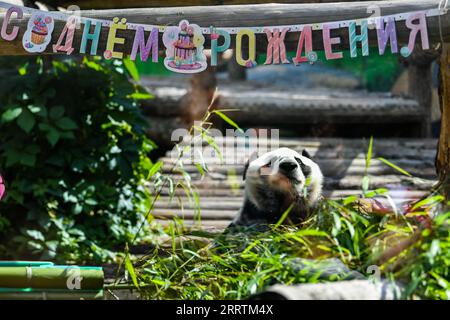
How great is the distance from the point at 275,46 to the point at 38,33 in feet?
4.35

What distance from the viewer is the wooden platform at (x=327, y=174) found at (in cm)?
730

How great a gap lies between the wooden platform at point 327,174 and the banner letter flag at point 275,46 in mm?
2761

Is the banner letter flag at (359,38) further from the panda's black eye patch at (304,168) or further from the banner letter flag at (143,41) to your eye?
the banner letter flag at (143,41)

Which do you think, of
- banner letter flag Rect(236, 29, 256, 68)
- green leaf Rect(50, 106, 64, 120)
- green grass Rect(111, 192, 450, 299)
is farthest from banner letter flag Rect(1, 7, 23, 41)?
→ green leaf Rect(50, 106, 64, 120)

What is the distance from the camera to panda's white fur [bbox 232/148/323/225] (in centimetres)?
478

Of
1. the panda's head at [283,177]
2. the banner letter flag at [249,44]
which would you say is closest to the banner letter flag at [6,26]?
the banner letter flag at [249,44]

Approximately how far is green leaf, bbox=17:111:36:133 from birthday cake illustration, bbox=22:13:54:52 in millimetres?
1941

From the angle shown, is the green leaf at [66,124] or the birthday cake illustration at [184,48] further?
the green leaf at [66,124]

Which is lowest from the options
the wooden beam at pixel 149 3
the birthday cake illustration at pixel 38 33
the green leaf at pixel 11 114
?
the green leaf at pixel 11 114

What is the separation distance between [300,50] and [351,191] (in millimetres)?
3325

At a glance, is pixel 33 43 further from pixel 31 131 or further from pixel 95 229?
pixel 95 229

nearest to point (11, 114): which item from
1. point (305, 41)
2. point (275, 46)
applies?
point (275, 46)

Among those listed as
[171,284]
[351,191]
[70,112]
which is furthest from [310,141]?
[171,284]

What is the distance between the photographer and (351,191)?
24.3ft
